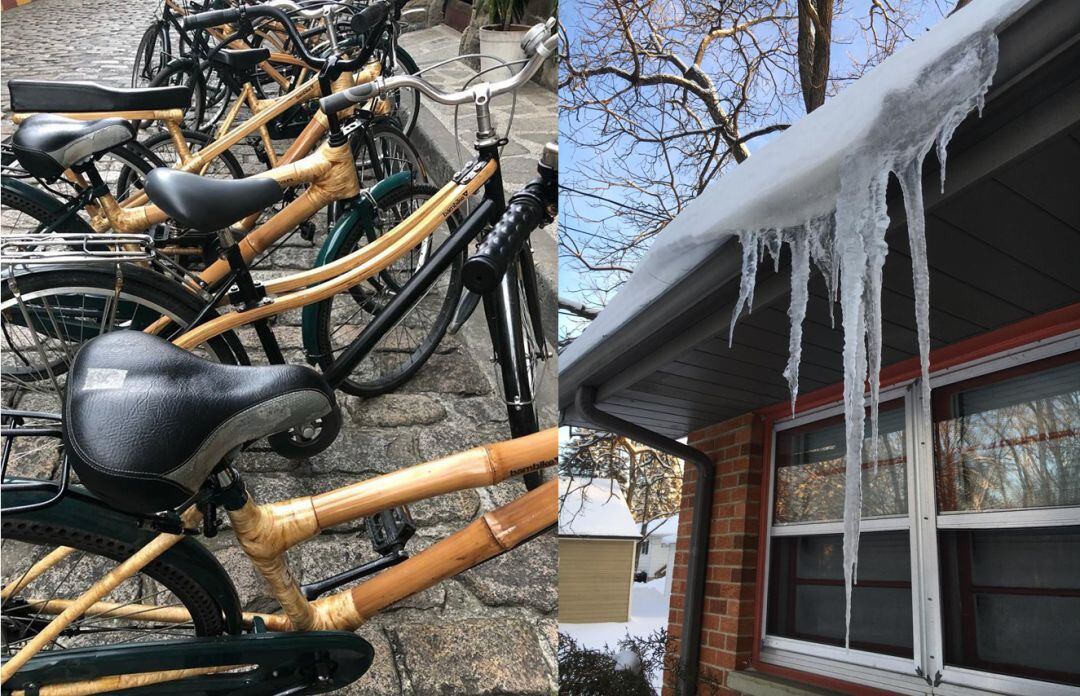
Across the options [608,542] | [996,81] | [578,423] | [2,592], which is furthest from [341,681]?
[996,81]

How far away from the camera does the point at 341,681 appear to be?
1590mm

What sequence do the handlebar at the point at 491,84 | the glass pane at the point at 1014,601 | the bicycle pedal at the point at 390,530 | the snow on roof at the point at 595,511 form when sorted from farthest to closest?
the glass pane at the point at 1014,601 < the handlebar at the point at 491,84 < the snow on roof at the point at 595,511 < the bicycle pedal at the point at 390,530

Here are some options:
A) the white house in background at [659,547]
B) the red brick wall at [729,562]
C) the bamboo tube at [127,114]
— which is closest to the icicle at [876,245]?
the white house in background at [659,547]

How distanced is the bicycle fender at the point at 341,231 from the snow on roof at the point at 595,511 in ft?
3.16

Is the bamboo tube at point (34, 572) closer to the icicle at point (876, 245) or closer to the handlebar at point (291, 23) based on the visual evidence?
the icicle at point (876, 245)

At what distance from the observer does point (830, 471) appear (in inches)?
124

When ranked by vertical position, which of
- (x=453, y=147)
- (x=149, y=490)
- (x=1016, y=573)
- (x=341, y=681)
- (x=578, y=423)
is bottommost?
(x=341, y=681)

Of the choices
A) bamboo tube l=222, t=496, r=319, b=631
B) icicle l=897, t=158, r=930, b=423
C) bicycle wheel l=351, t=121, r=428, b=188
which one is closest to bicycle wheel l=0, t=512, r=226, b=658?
bamboo tube l=222, t=496, r=319, b=631

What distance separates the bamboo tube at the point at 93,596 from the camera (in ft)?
4.25

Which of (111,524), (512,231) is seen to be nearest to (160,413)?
(111,524)

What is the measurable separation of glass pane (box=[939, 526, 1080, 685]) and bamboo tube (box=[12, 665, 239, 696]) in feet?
6.51

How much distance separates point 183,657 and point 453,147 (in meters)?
3.11

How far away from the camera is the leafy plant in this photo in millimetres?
5570

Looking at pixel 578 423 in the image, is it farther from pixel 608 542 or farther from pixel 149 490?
pixel 149 490
